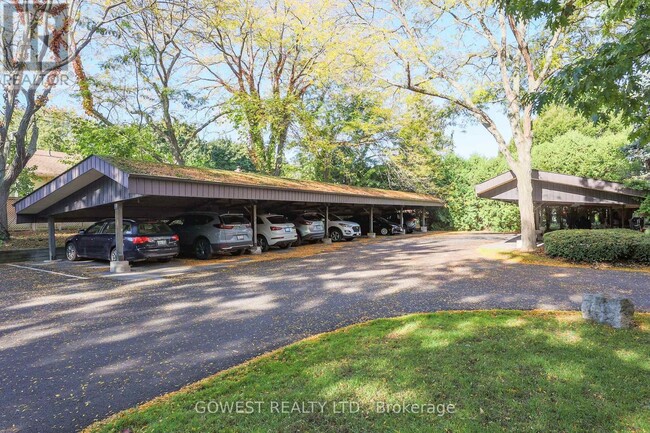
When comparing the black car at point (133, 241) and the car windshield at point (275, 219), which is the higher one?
the car windshield at point (275, 219)

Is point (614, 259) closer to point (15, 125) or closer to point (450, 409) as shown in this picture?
point (450, 409)

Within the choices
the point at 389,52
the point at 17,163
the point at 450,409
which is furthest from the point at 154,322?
the point at 17,163

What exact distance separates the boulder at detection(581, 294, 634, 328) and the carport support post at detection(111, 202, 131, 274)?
1071cm

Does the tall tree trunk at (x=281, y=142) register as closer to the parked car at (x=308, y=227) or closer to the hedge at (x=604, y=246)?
the parked car at (x=308, y=227)

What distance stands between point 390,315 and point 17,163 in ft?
57.4

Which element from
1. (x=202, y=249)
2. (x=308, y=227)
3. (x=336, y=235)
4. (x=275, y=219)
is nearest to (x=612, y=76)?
(x=202, y=249)

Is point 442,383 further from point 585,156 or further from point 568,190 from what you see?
point 585,156

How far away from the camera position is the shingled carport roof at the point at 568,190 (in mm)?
13422

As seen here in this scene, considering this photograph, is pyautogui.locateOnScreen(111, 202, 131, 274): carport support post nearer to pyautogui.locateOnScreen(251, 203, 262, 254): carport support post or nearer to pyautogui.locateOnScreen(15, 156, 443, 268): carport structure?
pyautogui.locateOnScreen(15, 156, 443, 268): carport structure

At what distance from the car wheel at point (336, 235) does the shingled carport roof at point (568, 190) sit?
738 cm

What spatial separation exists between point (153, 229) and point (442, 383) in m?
10.5

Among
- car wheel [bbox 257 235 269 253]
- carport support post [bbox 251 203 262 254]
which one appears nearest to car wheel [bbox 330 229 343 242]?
car wheel [bbox 257 235 269 253]

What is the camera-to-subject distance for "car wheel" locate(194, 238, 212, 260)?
1291cm

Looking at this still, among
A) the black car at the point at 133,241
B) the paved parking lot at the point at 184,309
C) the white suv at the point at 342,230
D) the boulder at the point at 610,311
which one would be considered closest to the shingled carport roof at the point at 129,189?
the black car at the point at 133,241
